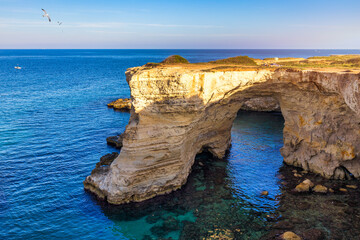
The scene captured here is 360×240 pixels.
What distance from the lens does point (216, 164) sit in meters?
30.9

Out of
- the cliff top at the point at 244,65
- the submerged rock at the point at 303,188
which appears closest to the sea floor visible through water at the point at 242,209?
the submerged rock at the point at 303,188

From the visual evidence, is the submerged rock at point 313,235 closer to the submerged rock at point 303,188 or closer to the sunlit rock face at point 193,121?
the submerged rock at point 303,188

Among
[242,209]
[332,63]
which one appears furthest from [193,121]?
[332,63]

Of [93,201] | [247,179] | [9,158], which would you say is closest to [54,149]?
[9,158]

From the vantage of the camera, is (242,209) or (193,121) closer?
(242,209)

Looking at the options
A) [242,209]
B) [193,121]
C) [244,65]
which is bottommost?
[242,209]

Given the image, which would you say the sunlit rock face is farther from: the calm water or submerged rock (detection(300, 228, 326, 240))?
submerged rock (detection(300, 228, 326, 240))

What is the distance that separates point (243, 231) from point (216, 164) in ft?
38.2

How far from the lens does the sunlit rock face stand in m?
23.4

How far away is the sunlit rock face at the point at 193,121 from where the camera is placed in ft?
76.8

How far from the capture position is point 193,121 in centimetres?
2477

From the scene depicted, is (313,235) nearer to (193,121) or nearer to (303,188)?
(303,188)

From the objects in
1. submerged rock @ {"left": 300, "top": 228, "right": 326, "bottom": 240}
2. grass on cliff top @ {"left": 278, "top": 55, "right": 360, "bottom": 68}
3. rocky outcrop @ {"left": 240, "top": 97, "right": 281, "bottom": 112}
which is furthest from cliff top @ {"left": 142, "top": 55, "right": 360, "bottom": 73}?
rocky outcrop @ {"left": 240, "top": 97, "right": 281, "bottom": 112}

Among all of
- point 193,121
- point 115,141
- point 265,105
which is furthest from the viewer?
point 265,105
